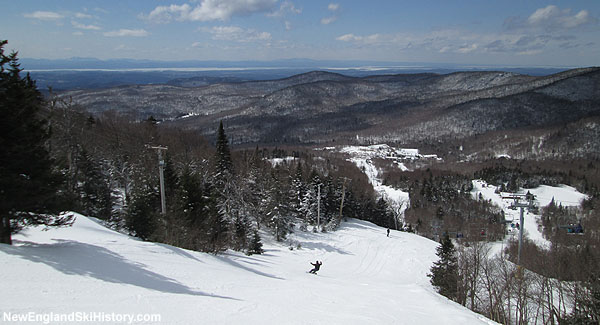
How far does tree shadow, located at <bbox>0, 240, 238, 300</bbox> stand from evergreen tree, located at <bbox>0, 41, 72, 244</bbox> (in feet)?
3.62

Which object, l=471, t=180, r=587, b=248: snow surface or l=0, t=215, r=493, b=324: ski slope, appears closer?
l=0, t=215, r=493, b=324: ski slope

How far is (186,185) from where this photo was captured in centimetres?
2364

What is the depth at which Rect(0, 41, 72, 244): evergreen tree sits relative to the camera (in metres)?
9.66

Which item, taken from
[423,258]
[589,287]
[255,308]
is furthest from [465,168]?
[255,308]

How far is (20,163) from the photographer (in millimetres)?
9883

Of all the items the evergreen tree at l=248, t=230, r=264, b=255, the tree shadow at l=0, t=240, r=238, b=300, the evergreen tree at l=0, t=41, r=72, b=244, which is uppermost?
the evergreen tree at l=0, t=41, r=72, b=244

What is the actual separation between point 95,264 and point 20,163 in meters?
4.01

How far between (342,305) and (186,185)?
55.3ft

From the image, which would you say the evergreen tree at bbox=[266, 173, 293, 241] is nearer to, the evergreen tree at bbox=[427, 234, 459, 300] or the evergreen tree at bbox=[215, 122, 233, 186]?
the evergreen tree at bbox=[215, 122, 233, 186]

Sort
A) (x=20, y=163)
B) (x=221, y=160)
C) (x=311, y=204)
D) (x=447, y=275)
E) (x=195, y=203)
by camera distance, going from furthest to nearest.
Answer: (x=311, y=204) → (x=221, y=160) → (x=195, y=203) → (x=447, y=275) → (x=20, y=163)

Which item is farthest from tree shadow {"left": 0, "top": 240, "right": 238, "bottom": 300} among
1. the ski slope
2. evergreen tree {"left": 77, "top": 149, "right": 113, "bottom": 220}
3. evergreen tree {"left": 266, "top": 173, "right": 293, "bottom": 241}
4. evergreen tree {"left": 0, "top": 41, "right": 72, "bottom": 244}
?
evergreen tree {"left": 266, "top": 173, "right": 293, "bottom": 241}

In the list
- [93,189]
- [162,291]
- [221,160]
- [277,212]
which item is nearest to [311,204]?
[277,212]

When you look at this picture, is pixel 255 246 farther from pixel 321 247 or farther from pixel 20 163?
pixel 20 163

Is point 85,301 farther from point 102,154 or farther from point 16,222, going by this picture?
point 102,154
